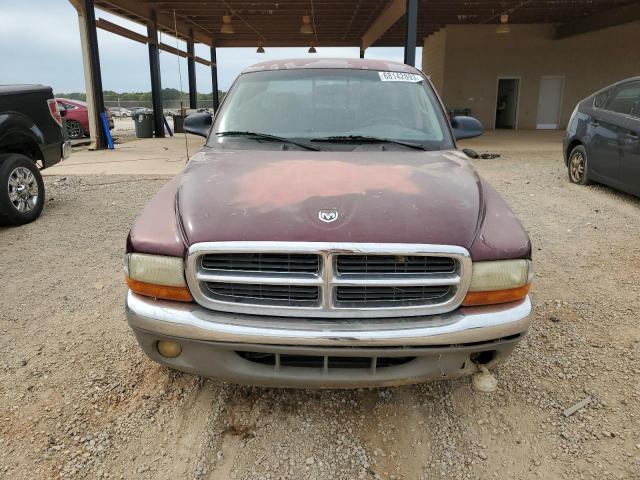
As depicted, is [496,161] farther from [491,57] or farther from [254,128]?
[491,57]

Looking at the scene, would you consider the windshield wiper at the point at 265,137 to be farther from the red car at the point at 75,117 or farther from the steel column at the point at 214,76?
the steel column at the point at 214,76

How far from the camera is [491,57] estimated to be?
20.6 m

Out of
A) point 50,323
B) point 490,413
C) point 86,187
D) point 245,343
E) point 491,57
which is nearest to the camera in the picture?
point 245,343

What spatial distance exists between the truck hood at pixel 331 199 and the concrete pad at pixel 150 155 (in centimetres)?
500

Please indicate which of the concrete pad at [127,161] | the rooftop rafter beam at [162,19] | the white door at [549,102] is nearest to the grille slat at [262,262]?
the concrete pad at [127,161]

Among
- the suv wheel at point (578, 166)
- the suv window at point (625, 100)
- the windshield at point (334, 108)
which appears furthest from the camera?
the suv wheel at point (578, 166)

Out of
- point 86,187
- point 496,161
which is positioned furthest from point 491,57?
point 86,187

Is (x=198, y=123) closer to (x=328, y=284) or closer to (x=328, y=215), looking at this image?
(x=328, y=215)

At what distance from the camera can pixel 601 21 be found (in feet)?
56.2

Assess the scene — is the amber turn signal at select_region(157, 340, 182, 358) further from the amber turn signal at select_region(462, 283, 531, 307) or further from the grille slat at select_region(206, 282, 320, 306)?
the amber turn signal at select_region(462, 283, 531, 307)

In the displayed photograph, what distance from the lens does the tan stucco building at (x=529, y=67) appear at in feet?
66.0

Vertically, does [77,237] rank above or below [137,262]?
below

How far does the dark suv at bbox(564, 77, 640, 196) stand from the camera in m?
6.35

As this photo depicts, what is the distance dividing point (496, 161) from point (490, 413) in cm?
977
